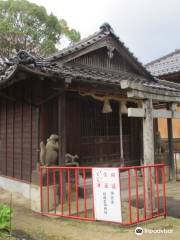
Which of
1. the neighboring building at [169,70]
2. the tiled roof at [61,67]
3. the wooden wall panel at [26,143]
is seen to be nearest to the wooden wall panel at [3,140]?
the wooden wall panel at [26,143]

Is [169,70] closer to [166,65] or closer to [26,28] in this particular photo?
[166,65]

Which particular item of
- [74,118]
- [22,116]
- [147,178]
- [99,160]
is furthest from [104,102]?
[147,178]

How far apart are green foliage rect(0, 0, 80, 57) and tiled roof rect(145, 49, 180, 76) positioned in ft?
38.6

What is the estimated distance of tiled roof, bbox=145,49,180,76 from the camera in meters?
16.2

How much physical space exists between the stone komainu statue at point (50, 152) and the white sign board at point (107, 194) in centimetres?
238

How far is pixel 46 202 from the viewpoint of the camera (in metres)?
7.86

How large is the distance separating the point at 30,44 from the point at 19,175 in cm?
1992

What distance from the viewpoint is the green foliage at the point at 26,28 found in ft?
86.7

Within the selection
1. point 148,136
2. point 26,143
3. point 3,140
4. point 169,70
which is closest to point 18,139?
point 26,143

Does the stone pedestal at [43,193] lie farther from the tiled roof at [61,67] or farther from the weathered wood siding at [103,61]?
the weathered wood siding at [103,61]

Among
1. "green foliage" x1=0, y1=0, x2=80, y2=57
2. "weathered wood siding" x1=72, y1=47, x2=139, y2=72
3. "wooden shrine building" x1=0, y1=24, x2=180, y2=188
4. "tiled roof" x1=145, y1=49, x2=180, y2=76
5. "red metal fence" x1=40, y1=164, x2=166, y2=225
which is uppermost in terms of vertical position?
"green foliage" x1=0, y1=0, x2=80, y2=57

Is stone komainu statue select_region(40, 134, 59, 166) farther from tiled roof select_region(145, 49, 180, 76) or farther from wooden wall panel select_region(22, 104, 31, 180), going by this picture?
tiled roof select_region(145, 49, 180, 76)

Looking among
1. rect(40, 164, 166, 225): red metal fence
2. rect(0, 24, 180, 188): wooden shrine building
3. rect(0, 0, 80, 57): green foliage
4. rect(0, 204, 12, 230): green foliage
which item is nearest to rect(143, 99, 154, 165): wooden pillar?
rect(0, 24, 180, 188): wooden shrine building

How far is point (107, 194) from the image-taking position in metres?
6.05
